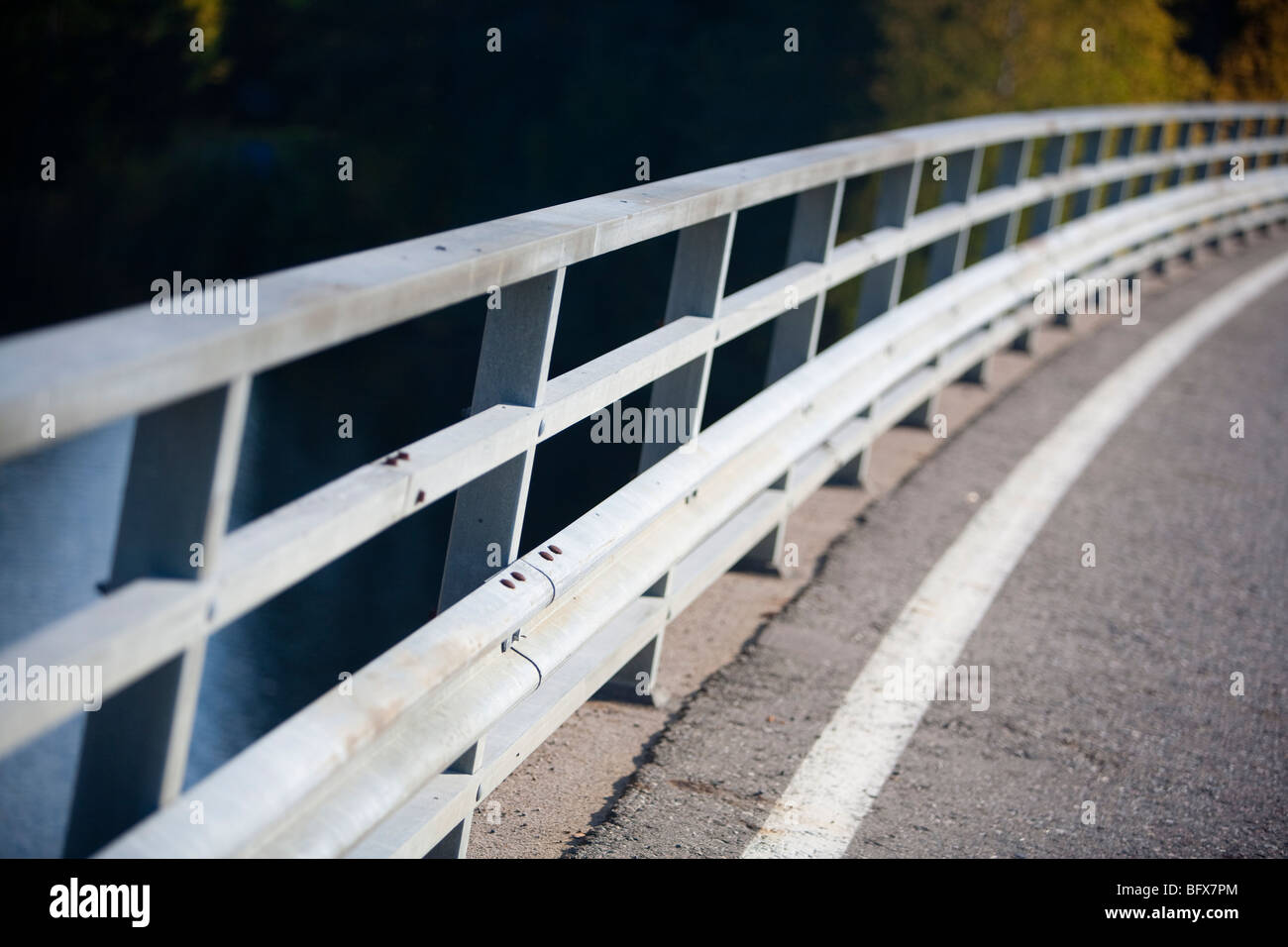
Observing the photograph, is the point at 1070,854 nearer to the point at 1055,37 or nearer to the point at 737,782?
the point at 737,782

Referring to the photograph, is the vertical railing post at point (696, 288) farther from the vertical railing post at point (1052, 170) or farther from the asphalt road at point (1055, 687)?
the vertical railing post at point (1052, 170)

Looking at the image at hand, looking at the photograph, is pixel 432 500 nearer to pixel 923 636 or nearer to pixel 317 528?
pixel 317 528

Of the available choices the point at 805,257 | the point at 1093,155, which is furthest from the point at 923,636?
the point at 1093,155

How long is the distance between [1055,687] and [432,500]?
98.2 inches

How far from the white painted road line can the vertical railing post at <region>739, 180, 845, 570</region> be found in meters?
0.51

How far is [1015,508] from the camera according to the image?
5512 millimetres

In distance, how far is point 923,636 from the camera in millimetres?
4199

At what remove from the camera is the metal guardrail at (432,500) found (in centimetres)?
153

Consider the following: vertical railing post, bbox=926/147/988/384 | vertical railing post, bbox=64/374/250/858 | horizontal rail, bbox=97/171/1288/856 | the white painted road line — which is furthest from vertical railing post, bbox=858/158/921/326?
vertical railing post, bbox=64/374/250/858

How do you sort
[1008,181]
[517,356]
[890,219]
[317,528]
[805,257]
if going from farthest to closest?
[1008,181] → [890,219] → [805,257] → [517,356] → [317,528]

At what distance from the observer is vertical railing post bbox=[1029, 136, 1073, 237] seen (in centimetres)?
833

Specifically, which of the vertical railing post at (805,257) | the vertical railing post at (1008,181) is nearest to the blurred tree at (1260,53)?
the vertical railing post at (1008,181)

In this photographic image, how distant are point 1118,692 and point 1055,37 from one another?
89.8 ft

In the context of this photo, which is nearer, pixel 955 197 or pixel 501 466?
pixel 501 466
